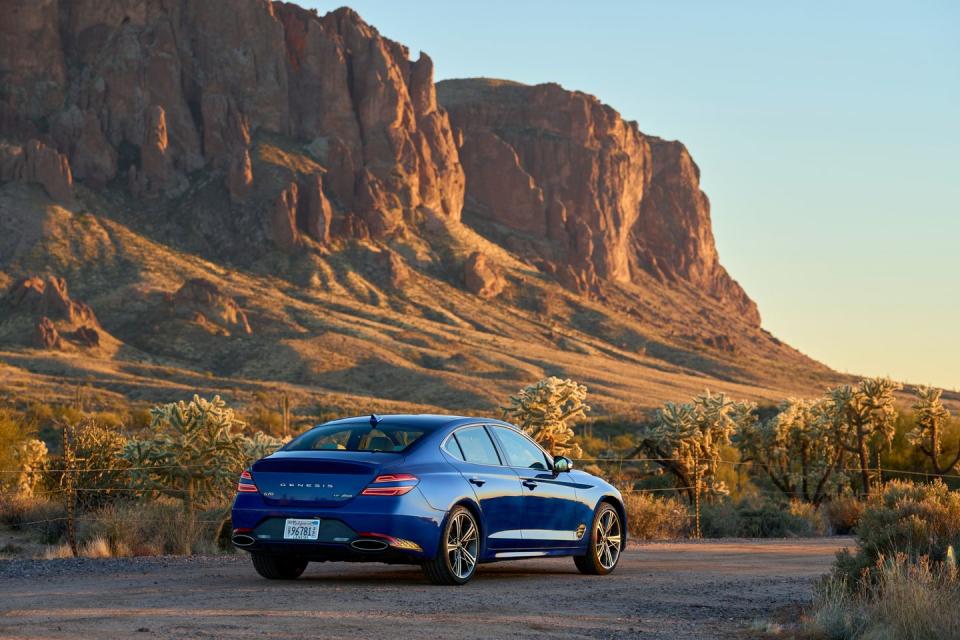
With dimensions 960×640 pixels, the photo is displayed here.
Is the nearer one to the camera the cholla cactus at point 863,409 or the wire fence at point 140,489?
the wire fence at point 140,489

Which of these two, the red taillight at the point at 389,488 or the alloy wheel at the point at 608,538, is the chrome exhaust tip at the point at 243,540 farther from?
the alloy wheel at the point at 608,538

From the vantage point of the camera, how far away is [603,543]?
14.1 m

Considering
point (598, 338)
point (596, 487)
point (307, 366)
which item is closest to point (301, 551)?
point (596, 487)

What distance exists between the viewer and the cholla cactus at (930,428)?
34.9 meters

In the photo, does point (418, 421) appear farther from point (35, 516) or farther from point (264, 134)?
point (264, 134)

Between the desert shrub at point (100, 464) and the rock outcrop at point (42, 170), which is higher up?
the rock outcrop at point (42, 170)

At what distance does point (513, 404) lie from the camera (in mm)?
28531

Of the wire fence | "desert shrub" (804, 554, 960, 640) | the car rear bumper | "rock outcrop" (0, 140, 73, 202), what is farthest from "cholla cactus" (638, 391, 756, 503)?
"rock outcrop" (0, 140, 73, 202)

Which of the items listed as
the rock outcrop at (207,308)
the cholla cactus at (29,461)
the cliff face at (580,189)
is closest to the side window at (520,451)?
the cholla cactus at (29,461)

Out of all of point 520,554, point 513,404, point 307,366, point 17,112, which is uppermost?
point 17,112

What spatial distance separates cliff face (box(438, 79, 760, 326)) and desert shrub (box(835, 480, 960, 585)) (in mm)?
130210

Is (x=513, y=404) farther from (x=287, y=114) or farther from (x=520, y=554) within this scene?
(x=287, y=114)

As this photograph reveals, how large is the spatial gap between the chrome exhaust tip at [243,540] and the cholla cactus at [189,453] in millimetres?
10512

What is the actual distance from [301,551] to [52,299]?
8491 centimetres
